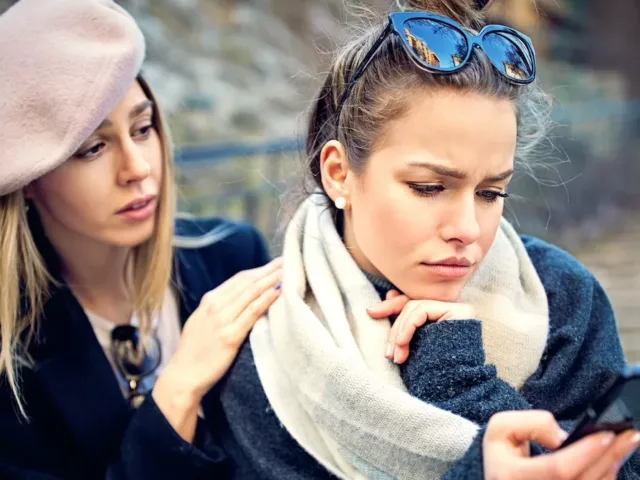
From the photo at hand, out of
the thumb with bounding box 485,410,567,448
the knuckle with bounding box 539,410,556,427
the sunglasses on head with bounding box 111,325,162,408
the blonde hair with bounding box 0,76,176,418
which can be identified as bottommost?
the sunglasses on head with bounding box 111,325,162,408

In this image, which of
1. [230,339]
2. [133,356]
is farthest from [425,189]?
[133,356]

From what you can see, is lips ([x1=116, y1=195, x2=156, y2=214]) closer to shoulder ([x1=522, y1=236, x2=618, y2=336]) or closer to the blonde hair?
the blonde hair

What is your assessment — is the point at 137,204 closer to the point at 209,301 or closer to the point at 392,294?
the point at 209,301

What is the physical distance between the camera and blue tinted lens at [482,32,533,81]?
4.47ft

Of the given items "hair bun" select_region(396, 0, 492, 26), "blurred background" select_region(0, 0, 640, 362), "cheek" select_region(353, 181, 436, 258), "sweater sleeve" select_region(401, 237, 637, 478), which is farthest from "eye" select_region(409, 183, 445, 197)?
"blurred background" select_region(0, 0, 640, 362)

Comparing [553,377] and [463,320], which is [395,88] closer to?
[463,320]

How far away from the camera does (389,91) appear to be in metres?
1.39

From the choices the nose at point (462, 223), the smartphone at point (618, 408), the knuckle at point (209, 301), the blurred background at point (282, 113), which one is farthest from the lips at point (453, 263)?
the blurred background at point (282, 113)

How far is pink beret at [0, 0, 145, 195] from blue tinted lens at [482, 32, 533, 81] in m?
0.89

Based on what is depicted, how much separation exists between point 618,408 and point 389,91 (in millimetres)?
704

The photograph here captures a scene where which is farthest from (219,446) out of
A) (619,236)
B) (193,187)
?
(619,236)

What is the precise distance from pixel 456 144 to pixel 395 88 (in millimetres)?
178

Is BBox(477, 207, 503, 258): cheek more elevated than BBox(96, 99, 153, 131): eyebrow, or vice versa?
BBox(477, 207, 503, 258): cheek

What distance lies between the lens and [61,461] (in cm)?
181
